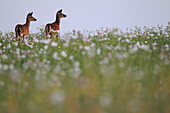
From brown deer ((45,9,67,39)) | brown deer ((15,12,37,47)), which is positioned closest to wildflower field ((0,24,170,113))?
brown deer ((15,12,37,47))

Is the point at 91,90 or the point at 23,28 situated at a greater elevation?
the point at 23,28

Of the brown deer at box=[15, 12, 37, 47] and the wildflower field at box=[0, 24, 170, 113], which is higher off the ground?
the brown deer at box=[15, 12, 37, 47]

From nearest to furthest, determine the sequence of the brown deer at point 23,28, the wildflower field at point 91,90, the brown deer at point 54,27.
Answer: the wildflower field at point 91,90 → the brown deer at point 23,28 → the brown deer at point 54,27

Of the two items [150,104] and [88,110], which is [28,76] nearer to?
[88,110]

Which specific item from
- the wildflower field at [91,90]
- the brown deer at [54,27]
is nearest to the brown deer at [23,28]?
the brown deer at [54,27]

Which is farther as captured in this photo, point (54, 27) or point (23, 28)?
point (54, 27)

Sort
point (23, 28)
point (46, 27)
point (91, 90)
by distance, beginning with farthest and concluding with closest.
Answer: point (46, 27), point (23, 28), point (91, 90)

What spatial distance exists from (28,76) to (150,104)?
5.79 ft

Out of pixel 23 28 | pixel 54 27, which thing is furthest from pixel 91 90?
pixel 54 27

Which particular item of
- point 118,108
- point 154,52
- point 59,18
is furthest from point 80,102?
point 59,18

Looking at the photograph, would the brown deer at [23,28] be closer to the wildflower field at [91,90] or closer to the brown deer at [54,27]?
the brown deer at [54,27]

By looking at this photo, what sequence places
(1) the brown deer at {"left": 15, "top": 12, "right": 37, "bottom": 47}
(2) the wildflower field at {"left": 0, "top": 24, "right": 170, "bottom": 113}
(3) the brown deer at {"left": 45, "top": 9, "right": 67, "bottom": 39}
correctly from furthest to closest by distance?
(3) the brown deer at {"left": 45, "top": 9, "right": 67, "bottom": 39}, (1) the brown deer at {"left": 15, "top": 12, "right": 37, "bottom": 47}, (2) the wildflower field at {"left": 0, "top": 24, "right": 170, "bottom": 113}

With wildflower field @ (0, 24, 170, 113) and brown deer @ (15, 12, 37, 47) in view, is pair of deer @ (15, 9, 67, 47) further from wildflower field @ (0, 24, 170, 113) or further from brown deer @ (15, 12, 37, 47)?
wildflower field @ (0, 24, 170, 113)

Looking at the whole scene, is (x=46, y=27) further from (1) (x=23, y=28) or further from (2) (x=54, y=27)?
(1) (x=23, y=28)
